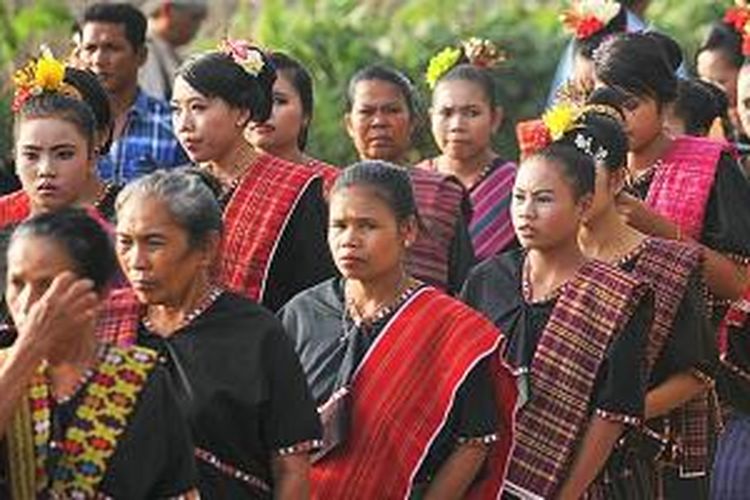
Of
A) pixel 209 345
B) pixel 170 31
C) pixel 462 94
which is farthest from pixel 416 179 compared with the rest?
pixel 170 31

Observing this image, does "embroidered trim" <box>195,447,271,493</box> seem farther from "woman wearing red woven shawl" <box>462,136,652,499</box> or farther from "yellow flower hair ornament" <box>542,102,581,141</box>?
"yellow flower hair ornament" <box>542,102,581,141</box>

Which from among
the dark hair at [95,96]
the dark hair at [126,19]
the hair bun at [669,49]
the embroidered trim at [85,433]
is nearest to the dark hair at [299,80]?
the dark hair at [95,96]

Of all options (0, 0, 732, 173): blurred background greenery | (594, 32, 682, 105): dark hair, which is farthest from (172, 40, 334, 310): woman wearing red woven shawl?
(0, 0, 732, 173): blurred background greenery

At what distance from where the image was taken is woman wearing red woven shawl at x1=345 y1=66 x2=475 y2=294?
8.62 metres

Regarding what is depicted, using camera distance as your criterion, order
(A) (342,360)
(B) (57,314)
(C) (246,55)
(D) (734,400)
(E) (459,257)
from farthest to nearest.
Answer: (E) (459,257) → (D) (734,400) → (C) (246,55) → (A) (342,360) → (B) (57,314)

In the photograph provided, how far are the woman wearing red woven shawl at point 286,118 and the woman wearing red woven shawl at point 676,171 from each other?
103cm

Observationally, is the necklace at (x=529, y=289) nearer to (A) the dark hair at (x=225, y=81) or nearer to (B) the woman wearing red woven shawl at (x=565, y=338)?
(B) the woman wearing red woven shawl at (x=565, y=338)

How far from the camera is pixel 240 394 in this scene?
6383 mm

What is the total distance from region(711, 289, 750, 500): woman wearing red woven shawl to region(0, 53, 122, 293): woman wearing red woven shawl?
200cm

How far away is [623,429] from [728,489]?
1.26m

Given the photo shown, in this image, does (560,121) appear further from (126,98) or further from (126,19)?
(126,19)

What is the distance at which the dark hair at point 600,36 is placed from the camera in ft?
30.8

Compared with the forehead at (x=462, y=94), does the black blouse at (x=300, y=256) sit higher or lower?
lower

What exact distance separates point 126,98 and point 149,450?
402 centimetres
